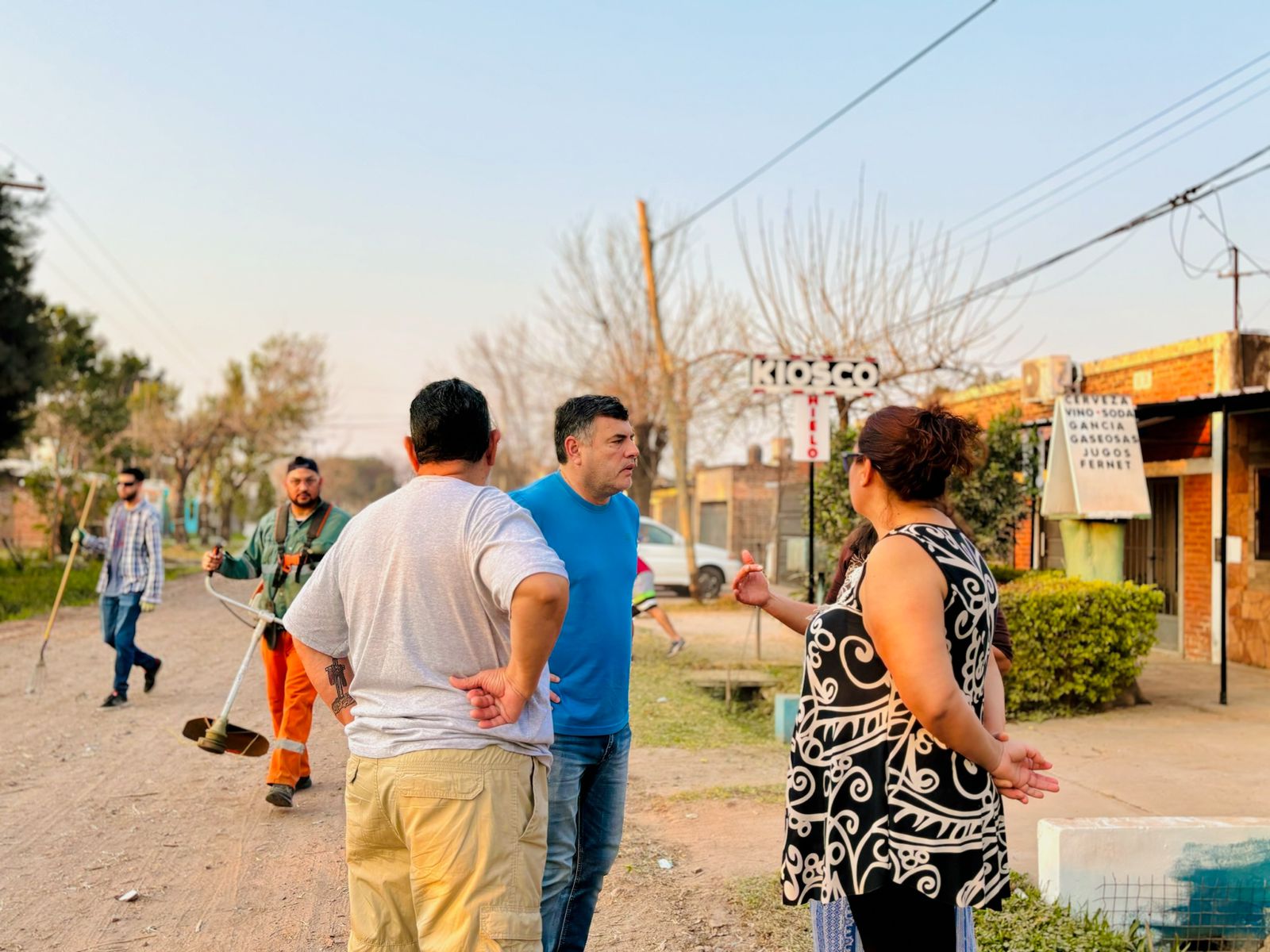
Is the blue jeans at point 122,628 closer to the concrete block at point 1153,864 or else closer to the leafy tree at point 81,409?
the concrete block at point 1153,864

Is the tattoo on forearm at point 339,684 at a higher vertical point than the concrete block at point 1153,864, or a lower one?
higher

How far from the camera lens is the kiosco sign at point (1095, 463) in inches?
399

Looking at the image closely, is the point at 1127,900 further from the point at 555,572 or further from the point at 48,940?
the point at 48,940

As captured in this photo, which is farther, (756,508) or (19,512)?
(19,512)

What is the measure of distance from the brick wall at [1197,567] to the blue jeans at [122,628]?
1100cm

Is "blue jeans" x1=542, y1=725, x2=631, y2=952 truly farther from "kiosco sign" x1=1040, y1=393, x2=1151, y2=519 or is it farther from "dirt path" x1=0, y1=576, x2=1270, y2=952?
"kiosco sign" x1=1040, y1=393, x2=1151, y2=519

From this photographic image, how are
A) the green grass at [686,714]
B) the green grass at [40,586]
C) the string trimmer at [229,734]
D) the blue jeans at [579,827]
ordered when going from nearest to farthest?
the blue jeans at [579,827], the string trimmer at [229,734], the green grass at [686,714], the green grass at [40,586]

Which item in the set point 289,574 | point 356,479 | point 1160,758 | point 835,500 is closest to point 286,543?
point 289,574

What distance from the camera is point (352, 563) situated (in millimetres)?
2914

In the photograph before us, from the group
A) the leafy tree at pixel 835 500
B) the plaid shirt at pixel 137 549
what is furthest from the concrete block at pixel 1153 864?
the leafy tree at pixel 835 500

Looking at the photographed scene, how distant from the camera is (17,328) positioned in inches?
886

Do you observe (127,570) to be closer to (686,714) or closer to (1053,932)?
(686,714)

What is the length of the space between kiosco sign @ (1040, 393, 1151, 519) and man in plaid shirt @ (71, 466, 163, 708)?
777 centimetres

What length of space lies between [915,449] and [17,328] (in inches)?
921
